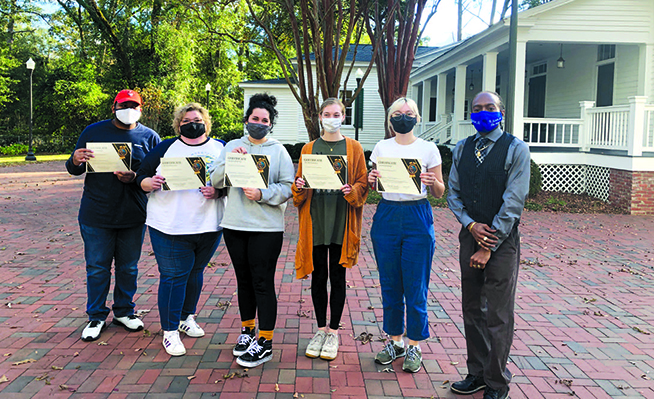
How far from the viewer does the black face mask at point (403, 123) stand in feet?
12.3

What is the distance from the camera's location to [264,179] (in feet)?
12.4

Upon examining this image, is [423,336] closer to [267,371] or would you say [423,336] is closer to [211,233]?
[267,371]

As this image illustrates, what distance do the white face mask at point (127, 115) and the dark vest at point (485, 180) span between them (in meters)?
2.82

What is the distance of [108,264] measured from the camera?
14.7 feet

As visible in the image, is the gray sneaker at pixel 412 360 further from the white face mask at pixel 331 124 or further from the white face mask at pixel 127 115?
the white face mask at pixel 127 115

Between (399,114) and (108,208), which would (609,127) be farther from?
(108,208)

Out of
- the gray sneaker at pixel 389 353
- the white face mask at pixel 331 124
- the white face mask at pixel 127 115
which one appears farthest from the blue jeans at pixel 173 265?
the gray sneaker at pixel 389 353

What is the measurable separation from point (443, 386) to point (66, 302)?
3991 mm

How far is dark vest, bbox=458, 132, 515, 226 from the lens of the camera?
327cm

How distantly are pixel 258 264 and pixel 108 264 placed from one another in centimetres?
154

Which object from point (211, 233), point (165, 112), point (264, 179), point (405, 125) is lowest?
point (211, 233)

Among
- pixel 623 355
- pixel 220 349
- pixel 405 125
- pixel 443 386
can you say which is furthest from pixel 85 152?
pixel 623 355

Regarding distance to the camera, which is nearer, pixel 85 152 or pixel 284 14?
pixel 85 152

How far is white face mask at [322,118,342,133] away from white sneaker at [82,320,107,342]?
2634 millimetres
